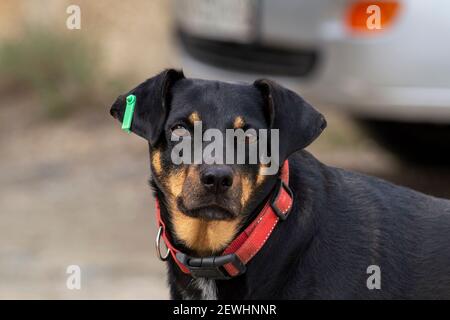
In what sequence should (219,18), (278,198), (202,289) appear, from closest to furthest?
1. (278,198)
2. (202,289)
3. (219,18)

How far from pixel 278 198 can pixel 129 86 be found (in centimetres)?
557

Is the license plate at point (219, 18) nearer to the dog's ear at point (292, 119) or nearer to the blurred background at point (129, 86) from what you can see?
the blurred background at point (129, 86)

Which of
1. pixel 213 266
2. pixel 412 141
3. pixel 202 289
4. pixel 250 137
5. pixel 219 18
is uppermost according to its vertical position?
pixel 219 18

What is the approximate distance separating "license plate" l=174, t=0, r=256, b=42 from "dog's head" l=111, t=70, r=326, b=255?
271 centimetres

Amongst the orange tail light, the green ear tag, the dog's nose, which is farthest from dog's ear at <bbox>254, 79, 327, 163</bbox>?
the orange tail light

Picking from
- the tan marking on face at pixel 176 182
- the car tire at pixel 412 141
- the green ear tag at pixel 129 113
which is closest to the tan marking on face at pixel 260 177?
the tan marking on face at pixel 176 182

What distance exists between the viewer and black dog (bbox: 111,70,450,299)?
365cm

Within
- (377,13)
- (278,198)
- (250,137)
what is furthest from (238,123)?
(377,13)

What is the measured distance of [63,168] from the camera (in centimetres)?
812

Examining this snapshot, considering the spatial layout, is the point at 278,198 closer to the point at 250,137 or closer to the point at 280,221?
the point at 280,221

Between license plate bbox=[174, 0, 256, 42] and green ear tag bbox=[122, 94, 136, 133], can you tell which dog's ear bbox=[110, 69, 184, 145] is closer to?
green ear tag bbox=[122, 94, 136, 133]

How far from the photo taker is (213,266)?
366cm
